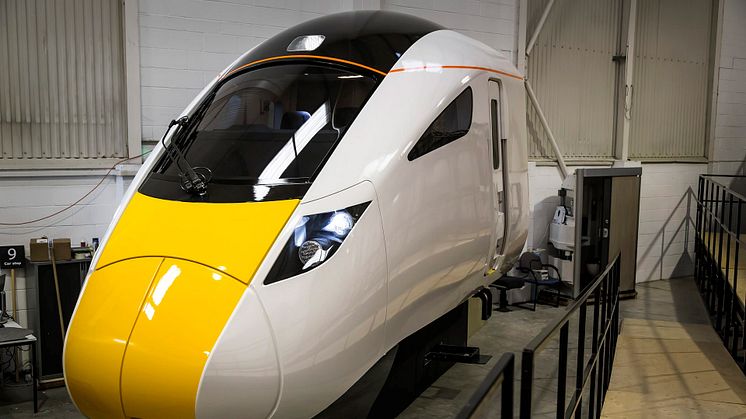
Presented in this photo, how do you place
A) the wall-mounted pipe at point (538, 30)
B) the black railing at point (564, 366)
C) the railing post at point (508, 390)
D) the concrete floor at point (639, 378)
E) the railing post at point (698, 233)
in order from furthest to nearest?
the railing post at point (698, 233), the wall-mounted pipe at point (538, 30), the concrete floor at point (639, 378), the railing post at point (508, 390), the black railing at point (564, 366)

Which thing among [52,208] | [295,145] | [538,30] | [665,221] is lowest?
[665,221]

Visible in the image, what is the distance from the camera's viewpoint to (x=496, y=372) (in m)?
1.80

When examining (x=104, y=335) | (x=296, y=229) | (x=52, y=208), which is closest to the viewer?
(x=104, y=335)

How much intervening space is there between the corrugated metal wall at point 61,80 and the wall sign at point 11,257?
82 centimetres

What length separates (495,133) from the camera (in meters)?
4.74

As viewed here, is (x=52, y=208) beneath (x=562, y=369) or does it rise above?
above

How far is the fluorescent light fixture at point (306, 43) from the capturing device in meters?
4.09

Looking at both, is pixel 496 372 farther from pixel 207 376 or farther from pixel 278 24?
pixel 278 24

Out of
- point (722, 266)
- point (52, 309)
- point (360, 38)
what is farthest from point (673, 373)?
point (52, 309)

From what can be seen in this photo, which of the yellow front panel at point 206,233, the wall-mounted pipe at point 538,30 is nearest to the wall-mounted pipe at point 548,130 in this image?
the wall-mounted pipe at point 538,30

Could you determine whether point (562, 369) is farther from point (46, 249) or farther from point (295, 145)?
point (46, 249)

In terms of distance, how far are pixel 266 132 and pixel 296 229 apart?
2.77 feet

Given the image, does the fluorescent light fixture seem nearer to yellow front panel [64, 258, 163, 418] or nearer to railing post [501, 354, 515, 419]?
yellow front panel [64, 258, 163, 418]

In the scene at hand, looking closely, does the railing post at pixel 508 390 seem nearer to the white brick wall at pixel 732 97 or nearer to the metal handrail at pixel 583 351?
the metal handrail at pixel 583 351
